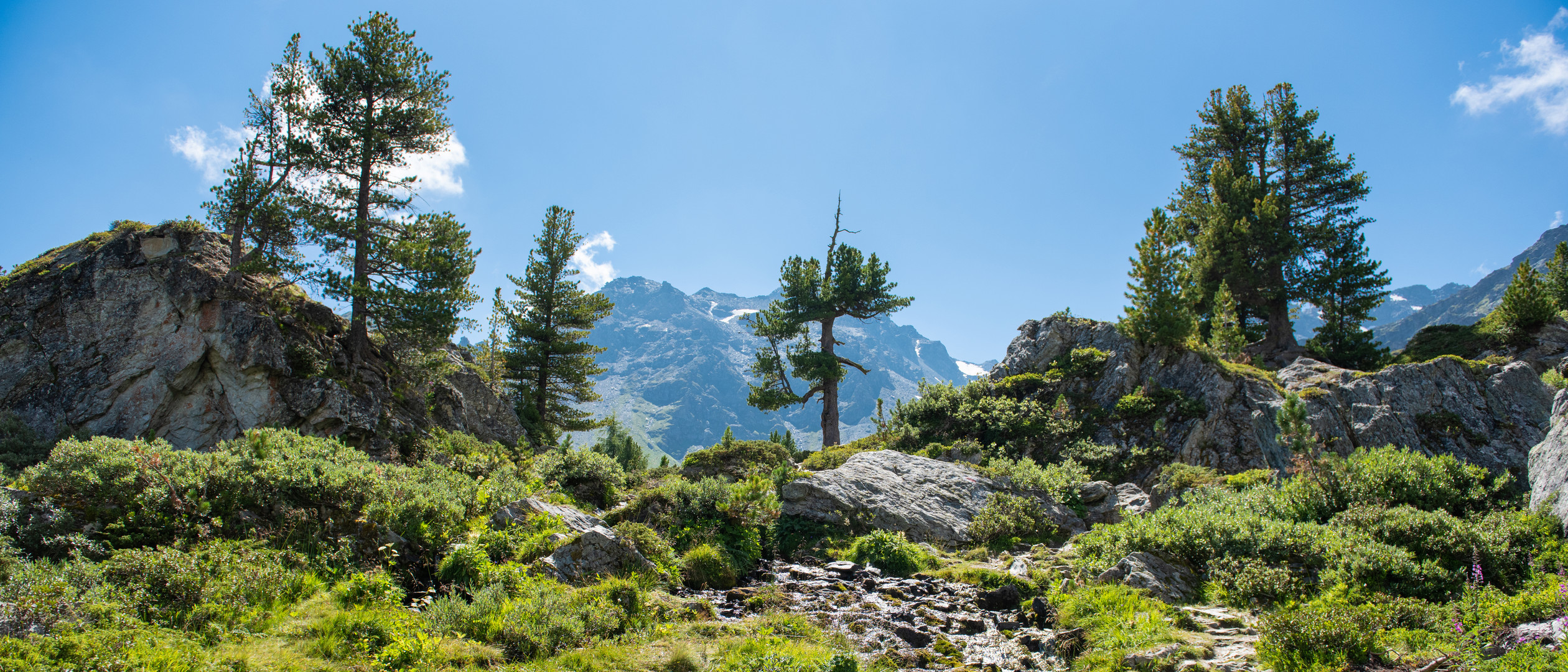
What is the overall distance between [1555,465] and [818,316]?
2724 centimetres

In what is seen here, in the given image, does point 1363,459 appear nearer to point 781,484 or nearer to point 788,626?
point 788,626

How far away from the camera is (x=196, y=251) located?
20297mm

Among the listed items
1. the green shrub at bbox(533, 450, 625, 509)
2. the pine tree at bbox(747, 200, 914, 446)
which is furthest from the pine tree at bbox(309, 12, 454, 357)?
the pine tree at bbox(747, 200, 914, 446)

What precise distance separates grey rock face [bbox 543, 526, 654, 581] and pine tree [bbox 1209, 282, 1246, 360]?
26952 mm

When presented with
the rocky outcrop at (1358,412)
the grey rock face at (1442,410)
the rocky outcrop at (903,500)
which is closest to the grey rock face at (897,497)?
the rocky outcrop at (903,500)

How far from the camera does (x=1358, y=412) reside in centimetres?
2197

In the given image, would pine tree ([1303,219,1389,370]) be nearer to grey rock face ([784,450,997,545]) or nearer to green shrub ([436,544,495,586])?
grey rock face ([784,450,997,545])

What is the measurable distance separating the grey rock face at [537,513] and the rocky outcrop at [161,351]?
10.9m

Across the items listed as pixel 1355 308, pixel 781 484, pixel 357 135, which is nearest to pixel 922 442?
pixel 781 484

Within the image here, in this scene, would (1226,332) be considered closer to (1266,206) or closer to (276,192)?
(1266,206)

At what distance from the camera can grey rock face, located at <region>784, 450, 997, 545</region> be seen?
1725 centimetres

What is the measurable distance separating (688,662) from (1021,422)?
66.1ft

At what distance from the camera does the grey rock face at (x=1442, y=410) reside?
67.4 ft

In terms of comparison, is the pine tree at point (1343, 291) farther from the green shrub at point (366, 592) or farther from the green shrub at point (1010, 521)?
the green shrub at point (366, 592)
